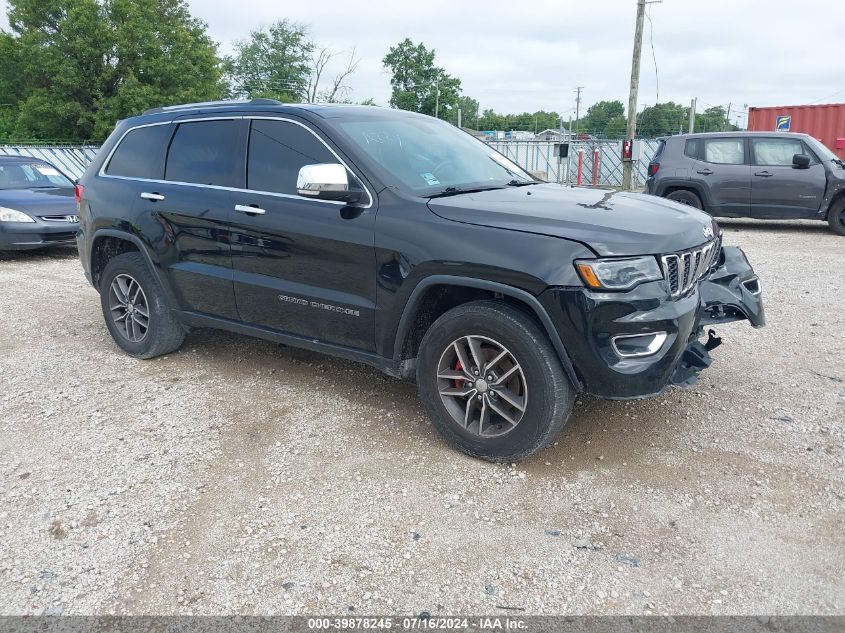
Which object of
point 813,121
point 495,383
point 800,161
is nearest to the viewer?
point 495,383

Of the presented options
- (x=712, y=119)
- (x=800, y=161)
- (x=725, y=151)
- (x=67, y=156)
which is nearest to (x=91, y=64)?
(x=67, y=156)

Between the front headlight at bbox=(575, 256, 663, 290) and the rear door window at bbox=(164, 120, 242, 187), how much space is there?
2308mm

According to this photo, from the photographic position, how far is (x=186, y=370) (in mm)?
5043

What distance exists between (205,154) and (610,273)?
2.81 metres

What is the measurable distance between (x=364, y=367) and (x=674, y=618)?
2.96 metres

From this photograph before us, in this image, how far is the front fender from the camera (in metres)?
3.66

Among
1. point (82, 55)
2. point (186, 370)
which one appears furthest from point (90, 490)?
point (82, 55)

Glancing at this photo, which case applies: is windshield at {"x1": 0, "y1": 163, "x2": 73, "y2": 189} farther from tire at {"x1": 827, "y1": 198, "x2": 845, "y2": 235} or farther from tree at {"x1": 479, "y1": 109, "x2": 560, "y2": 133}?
tree at {"x1": 479, "y1": 109, "x2": 560, "y2": 133}

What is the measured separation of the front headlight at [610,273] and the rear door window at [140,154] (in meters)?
3.16

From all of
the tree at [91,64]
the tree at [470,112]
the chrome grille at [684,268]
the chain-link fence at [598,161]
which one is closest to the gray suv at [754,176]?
the chrome grille at [684,268]

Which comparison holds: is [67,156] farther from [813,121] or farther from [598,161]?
[813,121]

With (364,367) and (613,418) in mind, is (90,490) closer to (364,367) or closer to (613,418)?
(364,367)

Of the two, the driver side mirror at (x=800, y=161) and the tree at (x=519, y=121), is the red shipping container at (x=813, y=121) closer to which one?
the driver side mirror at (x=800, y=161)

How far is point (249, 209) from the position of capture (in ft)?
13.7
